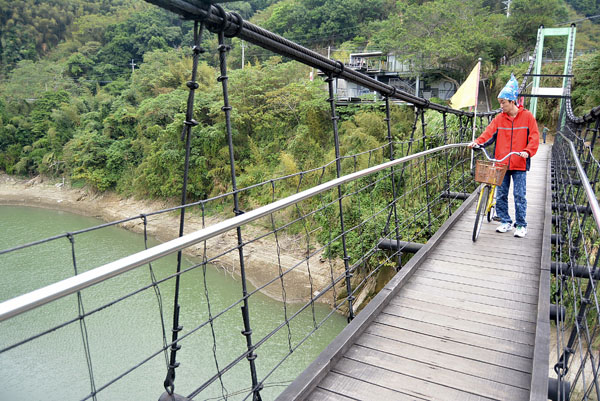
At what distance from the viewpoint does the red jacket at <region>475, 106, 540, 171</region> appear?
3189mm

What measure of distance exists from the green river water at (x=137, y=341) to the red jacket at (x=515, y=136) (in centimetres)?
463

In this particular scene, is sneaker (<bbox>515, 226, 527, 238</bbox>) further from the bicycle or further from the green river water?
the green river water

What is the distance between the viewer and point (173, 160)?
1523 centimetres

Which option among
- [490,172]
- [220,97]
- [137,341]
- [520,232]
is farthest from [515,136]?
[220,97]

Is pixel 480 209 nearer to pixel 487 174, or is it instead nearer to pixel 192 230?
pixel 487 174

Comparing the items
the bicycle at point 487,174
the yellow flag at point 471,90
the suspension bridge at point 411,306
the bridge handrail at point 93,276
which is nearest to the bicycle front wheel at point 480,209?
the bicycle at point 487,174

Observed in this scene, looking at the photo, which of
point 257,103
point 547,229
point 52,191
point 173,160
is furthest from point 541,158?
point 52,191

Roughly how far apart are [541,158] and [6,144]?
26100mm

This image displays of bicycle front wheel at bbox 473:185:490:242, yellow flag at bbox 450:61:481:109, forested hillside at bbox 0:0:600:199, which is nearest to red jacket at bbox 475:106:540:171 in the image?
bicycle front wheel at bbox 473:185:490:242

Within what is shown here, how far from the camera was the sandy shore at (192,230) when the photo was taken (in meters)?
10.1

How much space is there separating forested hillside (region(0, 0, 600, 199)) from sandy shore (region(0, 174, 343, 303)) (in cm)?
75

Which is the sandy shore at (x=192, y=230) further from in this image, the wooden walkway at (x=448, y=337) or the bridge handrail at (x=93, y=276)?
the bridge handrail at (x=93, y=276)

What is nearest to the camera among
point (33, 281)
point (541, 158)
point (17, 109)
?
point (541, 158)

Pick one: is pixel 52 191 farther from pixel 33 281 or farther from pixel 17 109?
pixel 33 281
